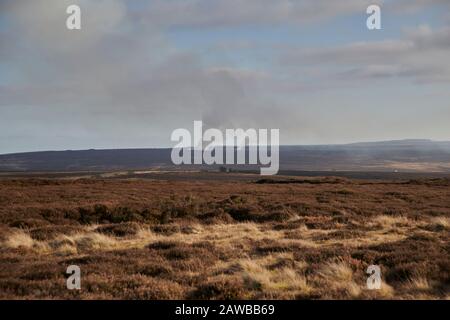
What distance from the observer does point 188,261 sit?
40.2 feet

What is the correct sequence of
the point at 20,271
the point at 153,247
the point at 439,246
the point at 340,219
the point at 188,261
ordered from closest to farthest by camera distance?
the point at 20,271 → the point at 188,261 → the point at 439,246 → the point at 153,247 → the point at 340,219

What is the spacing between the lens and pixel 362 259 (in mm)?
12273

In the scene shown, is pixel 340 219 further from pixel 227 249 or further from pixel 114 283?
pixel 114 283

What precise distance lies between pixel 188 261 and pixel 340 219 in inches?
485

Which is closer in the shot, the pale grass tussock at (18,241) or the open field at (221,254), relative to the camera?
the open field at (221,254)

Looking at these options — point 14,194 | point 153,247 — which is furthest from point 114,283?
point 14,194

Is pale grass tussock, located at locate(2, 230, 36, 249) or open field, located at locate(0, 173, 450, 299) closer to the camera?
open field, located at locate(0, 173, 450, 299)

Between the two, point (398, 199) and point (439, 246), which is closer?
point (439, 246)

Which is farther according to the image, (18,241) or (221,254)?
(18,241)
